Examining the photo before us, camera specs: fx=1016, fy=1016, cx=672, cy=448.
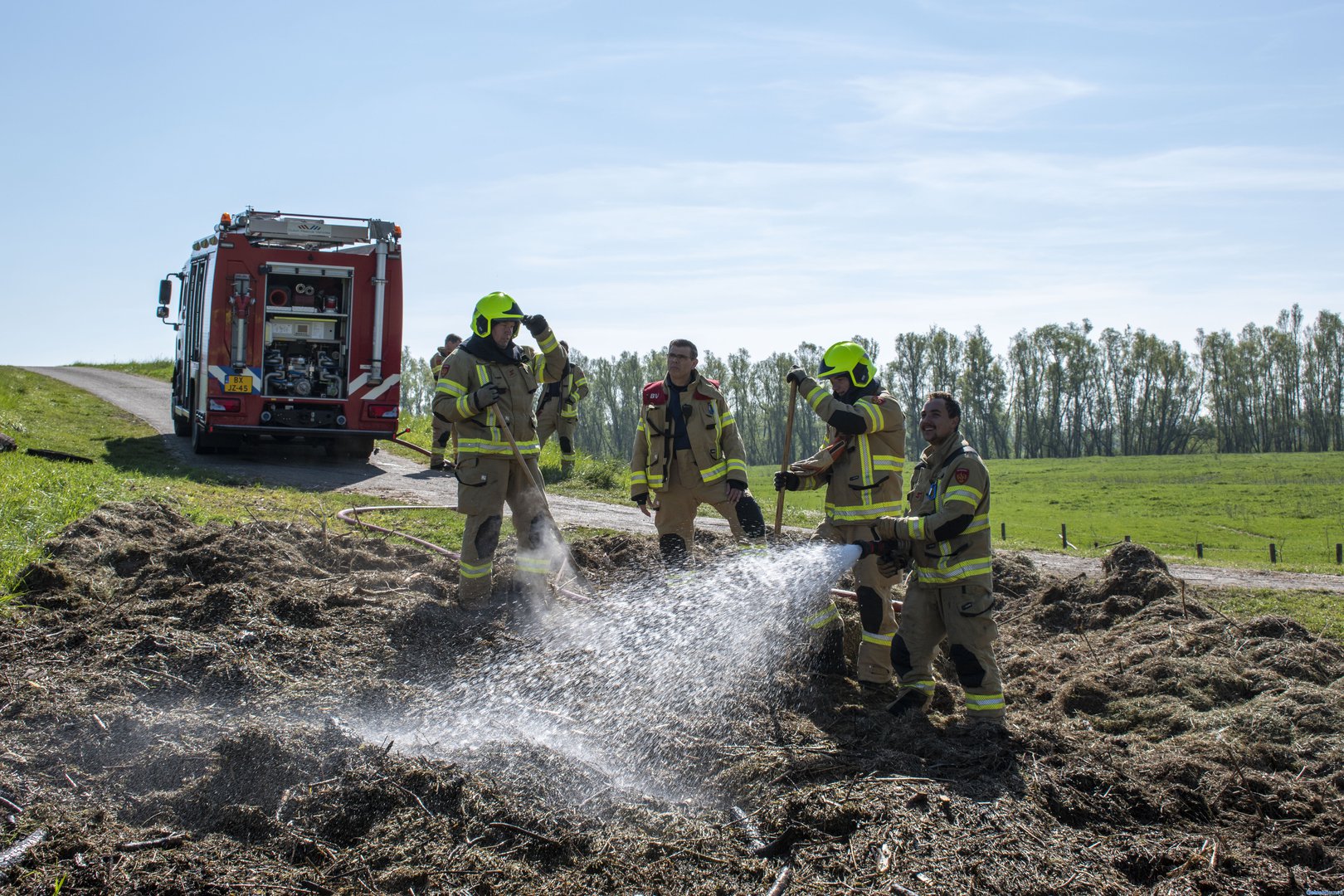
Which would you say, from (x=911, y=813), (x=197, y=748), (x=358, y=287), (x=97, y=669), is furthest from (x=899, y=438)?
(x=358, y=287)

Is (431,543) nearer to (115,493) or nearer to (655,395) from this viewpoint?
(655,395)

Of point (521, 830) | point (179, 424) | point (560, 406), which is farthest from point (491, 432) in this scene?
point (179, 424)

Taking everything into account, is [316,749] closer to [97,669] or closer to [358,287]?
[97,669]

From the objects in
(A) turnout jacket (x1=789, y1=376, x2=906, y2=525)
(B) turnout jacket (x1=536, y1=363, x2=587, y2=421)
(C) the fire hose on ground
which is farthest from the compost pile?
(B) turnout jacket (x1=536, y1=363, x2=587, y2=421)

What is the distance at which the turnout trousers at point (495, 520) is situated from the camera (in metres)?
6.83

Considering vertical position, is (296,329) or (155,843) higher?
(296,329)

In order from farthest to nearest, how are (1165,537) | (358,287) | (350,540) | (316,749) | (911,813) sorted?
(1165,537) → (358,287) → (350,540) → (316,749) → (911,813)

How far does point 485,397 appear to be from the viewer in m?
6.53

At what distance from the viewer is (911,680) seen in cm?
555

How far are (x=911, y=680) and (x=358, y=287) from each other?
9848 mm

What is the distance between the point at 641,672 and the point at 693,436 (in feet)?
5.79

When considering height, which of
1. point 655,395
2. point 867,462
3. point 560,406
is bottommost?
point 867,462

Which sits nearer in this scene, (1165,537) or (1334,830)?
(1334,830)

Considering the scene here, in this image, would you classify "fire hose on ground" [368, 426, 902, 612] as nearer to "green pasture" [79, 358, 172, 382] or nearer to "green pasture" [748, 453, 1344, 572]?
"green pasture" [748, 453, 1344, 572]
